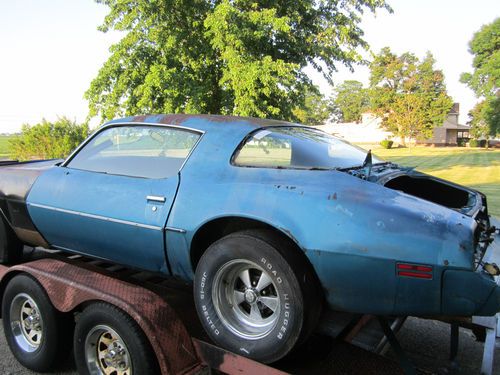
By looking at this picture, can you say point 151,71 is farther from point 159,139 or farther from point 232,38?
point 159,139

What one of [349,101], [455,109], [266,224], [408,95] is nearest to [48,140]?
[266,224]

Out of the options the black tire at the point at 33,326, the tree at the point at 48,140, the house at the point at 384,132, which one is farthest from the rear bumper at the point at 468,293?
the house at the point at 384,132

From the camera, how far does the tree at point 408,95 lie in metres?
48.8

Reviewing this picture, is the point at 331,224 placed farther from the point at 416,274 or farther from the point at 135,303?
the point at 135,303

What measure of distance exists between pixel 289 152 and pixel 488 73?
56518 millimetres

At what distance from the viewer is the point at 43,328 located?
274cm

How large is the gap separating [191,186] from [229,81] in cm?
1122

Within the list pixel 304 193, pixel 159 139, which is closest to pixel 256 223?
pixel 304 193

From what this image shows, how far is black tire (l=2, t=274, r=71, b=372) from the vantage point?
8.88 feet

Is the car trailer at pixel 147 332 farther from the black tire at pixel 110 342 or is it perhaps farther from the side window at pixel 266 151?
the side window at pixel 266 151

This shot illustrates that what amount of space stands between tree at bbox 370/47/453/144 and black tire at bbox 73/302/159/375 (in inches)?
1893

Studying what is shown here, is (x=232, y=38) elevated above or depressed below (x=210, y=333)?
above

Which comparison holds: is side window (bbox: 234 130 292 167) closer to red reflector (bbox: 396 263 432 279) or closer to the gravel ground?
red reflector (bbox: 396 263 432 279)

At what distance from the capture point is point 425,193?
10.3 ft
